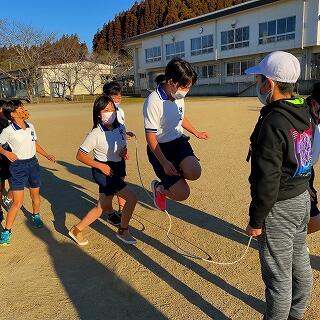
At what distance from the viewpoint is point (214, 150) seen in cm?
863

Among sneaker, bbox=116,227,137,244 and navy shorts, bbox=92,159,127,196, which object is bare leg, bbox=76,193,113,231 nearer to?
navy shorts, bbox=92,159,127,196

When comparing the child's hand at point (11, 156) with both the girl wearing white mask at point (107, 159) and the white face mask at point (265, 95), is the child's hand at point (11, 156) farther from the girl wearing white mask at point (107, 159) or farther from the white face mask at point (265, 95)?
the white face mask at point (265, 95)

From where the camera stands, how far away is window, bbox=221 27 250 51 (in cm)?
3588

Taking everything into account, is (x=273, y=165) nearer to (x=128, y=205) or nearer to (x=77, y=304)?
(x=77, y=304)

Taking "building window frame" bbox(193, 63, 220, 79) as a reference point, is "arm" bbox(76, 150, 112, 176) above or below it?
below

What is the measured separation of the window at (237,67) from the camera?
3708cm

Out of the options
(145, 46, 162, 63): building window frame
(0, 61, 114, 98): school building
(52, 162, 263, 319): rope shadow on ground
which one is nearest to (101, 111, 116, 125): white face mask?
(52, 162, 263, 319): rope shadow on ground

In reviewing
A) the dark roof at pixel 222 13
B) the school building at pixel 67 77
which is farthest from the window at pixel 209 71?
the school building at pixel 67 77

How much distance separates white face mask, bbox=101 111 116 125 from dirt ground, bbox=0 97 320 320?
4.28 feet

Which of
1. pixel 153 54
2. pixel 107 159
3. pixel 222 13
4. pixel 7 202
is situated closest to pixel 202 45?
pixel 222 13

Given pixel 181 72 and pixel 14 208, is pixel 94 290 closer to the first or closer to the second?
pixel 14 208

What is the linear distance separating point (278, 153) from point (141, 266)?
1941mm

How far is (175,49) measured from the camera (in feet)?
146

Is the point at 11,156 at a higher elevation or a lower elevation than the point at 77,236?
higher
